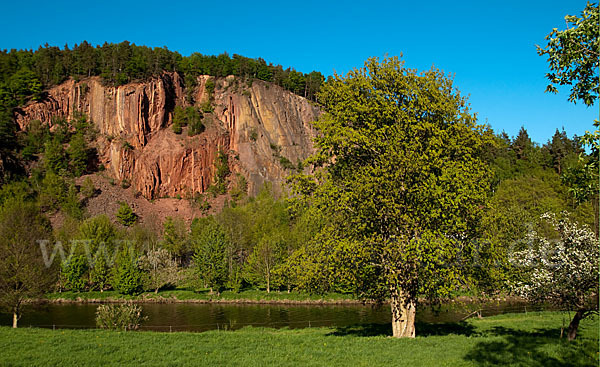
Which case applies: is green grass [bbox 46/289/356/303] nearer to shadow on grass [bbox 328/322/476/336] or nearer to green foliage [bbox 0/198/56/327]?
green foliage [bbox 0/198/56/327]

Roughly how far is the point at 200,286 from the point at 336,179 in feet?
148

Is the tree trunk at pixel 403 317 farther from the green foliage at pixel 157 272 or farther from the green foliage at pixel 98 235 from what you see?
the green foliage at pixel 98 235

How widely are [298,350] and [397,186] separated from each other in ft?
24.4

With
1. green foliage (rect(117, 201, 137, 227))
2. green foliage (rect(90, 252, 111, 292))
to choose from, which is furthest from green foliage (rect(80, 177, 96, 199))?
green foliage (rect(90, 252, 111, 292))

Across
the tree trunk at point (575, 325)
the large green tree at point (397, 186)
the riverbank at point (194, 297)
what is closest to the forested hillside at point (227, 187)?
the large green tree at point (397, 186)

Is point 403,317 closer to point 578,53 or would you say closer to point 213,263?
point 578,53

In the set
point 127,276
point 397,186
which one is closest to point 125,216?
point 127,276

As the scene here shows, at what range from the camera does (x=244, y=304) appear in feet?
175

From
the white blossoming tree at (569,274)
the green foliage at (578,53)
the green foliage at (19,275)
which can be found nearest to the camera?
the green foliage at (578,53)

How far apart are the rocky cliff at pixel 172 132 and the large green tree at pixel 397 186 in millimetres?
101190

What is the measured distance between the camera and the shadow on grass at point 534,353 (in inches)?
436

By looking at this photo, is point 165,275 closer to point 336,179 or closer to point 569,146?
point 336,179

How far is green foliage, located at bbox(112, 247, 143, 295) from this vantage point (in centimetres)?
5716

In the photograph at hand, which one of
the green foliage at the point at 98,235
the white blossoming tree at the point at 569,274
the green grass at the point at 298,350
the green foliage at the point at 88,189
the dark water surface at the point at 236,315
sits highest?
the green foliage at the point at 88,189
